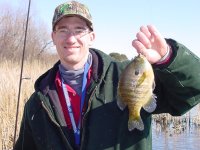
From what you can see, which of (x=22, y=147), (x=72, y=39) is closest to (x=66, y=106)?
(x=72, y=39)

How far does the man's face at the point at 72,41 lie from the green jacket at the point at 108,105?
14 centimetres

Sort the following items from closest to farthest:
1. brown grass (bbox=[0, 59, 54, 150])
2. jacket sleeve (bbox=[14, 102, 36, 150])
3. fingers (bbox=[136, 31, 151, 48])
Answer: fingers (bbox=[136, 31, 151, 48]) < jacket sleeve (bbox=[14, 102, 36, 150]) < brown grass (bbox=[0, 59, 54, 150])

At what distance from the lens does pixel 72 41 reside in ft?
10.7

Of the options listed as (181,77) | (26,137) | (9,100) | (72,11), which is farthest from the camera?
(9,100)

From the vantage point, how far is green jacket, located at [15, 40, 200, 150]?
2.88 m

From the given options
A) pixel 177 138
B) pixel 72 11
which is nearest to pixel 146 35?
pixel 72 11

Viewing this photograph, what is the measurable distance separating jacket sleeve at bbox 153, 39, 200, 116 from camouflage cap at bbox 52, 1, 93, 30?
2.51 ft

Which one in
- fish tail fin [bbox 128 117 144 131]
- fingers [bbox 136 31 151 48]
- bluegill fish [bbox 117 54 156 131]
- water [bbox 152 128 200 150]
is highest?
fingers [bbox 136 31 151 48]

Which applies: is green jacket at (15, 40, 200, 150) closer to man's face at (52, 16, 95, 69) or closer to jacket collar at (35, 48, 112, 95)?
jacket collar at (35, 48, 112, 95)

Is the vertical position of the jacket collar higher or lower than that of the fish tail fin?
higher

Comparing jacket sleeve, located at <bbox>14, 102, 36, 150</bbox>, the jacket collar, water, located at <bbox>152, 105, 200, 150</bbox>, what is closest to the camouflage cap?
the jacket collar

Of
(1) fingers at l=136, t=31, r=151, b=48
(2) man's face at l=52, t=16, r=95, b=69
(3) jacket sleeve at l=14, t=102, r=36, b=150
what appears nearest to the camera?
(1) fingers at l=136, t=31, r=151, b=48

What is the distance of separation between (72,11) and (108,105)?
78 cm

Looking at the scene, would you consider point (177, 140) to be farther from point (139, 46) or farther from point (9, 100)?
point (139, 46)
